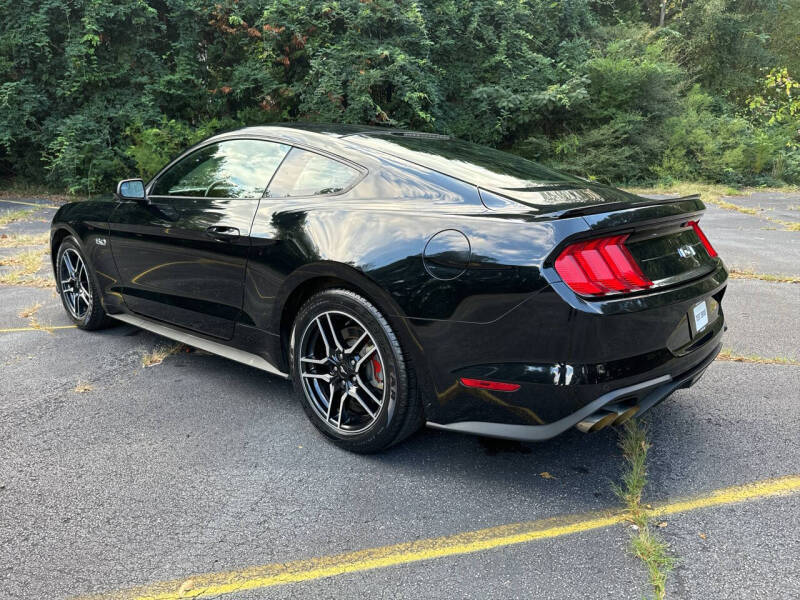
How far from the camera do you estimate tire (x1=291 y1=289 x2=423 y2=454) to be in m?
2.68

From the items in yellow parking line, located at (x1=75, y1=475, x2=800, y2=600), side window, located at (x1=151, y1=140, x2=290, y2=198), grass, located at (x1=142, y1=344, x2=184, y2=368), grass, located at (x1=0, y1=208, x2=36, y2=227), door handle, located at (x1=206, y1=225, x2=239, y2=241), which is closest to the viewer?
yellow parking line, located at (x1=75, y1=475, x2=800, y2=600)

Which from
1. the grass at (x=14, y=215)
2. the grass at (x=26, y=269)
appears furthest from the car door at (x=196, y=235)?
the grass at (x=14, y=215)

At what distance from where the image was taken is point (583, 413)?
2361 mm

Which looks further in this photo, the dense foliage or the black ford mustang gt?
the dense foliage

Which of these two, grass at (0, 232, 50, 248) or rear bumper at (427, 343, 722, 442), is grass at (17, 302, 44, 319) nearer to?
grass at (0, 232, 50, 248)

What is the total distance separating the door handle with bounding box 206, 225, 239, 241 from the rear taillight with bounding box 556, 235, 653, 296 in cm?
177

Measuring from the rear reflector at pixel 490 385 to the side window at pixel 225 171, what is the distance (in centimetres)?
159

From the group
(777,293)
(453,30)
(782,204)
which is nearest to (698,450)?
(777,293)

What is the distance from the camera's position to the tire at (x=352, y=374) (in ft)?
8.79

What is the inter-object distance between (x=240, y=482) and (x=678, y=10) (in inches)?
1166

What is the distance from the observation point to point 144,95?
14.6 m

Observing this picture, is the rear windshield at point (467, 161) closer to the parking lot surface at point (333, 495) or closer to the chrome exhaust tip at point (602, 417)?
the chrome exhaust tip at point (602, 417)

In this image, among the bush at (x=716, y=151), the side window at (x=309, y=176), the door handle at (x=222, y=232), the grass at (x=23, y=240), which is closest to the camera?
the side window at (x=309, y=176)

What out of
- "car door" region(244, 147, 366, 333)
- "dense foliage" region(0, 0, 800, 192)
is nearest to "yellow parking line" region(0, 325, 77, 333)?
"car door" region(244, 147, 366, 333)
